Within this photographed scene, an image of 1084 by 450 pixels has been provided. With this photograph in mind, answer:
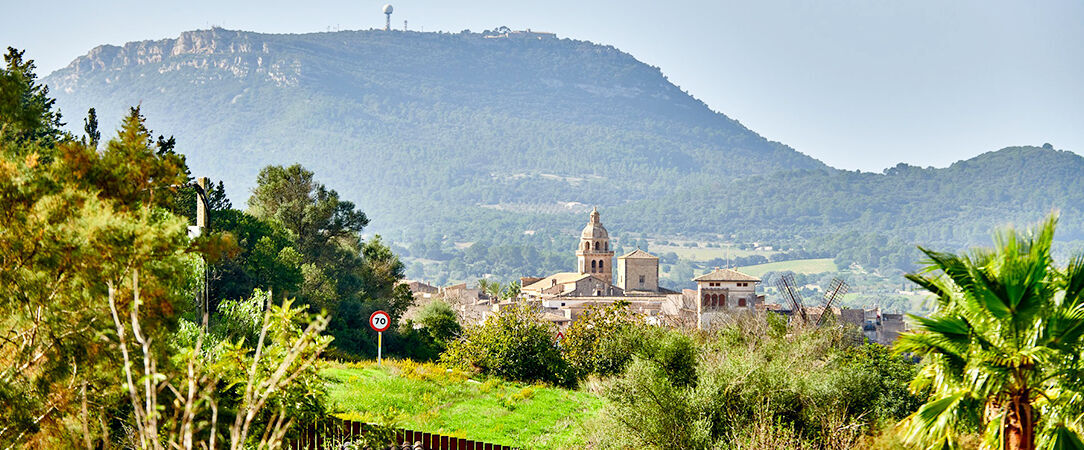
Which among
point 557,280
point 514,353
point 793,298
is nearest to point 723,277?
point 793,298

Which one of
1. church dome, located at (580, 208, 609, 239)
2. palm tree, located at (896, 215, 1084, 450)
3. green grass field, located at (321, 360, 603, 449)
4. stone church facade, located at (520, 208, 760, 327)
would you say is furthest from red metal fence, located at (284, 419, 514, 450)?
church dome, located at (580, 208, 609, 239)

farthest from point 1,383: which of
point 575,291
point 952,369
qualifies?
point 575,291

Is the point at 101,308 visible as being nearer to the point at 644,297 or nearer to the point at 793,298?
the point at 793,298

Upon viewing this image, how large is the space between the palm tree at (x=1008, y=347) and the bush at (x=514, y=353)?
47.0ft

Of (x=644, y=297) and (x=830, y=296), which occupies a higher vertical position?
(x=830, y=296)

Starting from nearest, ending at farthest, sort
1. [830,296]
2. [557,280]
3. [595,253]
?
[830,296]
[557,280]
[595,253]

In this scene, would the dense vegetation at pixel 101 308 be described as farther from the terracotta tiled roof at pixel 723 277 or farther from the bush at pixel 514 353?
the terracotta tiled roof at pixel 723 277

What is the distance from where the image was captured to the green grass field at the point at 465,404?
1573cm

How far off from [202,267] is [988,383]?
1039 centimetres

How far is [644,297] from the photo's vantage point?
88.0 m

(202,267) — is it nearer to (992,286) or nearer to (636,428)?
(636,428)

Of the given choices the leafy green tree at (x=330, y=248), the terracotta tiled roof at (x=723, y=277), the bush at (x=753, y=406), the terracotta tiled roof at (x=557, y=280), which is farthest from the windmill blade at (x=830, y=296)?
the terracotta tiled roof at (x=557, y=280)

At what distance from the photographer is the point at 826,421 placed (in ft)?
47.1

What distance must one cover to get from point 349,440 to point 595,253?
91231mm
